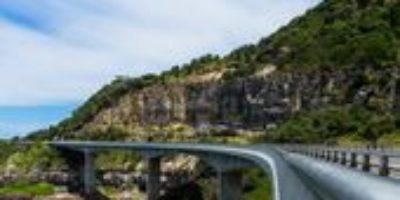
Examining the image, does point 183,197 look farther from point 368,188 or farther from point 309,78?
point 368,188

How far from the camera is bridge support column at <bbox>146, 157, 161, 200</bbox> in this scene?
124 metres

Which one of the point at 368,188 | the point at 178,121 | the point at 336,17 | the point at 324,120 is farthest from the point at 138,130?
the point at 368,188

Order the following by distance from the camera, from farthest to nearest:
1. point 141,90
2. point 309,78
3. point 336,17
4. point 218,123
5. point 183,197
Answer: point 141,90
point 336,17
point 218,123
point 309,78
point 183,197

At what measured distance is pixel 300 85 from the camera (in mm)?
155500

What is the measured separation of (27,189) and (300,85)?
4521 centimetres

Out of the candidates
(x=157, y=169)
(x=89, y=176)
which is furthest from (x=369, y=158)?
(x=89, y=176)

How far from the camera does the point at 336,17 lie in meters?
183

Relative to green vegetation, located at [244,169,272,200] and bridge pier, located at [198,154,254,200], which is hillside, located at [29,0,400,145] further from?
bridge pier, located at [198,154,254,200]

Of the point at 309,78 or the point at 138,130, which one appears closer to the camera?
the point at 309,78

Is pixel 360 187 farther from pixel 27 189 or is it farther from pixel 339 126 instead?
pixel 27 189

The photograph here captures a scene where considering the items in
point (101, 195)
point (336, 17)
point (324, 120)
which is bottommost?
point (101, 195)

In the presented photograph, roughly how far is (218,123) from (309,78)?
2224 cm

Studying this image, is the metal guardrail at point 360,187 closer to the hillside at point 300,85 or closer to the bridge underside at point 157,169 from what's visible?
the bridge underside at point 157,169

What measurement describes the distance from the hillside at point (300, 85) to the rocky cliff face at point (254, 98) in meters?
0.17
